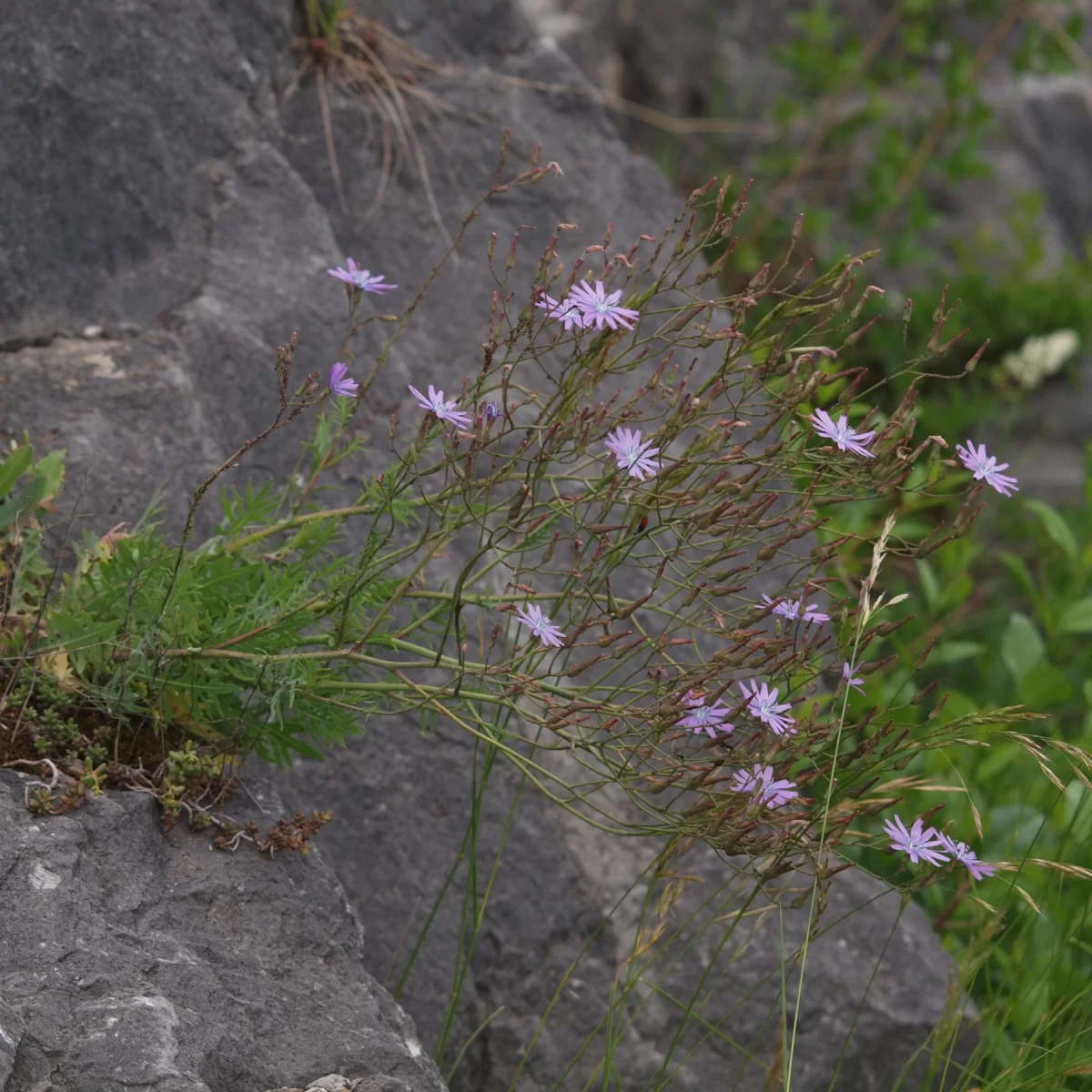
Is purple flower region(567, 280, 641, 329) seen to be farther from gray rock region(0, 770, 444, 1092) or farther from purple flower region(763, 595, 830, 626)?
gray rock region(0, 770, 444, 1092)

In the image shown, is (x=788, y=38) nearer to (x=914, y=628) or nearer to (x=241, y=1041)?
(x=914, y=628)

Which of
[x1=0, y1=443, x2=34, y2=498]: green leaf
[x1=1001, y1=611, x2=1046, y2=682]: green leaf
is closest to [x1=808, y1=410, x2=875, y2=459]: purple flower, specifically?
[x1=0, y1=443, x2=34, y2=498]: green leaf

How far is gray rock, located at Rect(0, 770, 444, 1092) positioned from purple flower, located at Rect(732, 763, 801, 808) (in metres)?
0.65

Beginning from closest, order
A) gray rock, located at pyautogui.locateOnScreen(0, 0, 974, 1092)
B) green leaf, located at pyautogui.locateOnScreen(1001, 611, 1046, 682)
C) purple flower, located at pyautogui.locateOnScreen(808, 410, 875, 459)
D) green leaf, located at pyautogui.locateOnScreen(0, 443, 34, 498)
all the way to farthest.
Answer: purple flower, located at pyautogui.locateOnScreen(808, 410, 875, 459) → green leaf, located at pyautogui.locateOnScreen(0, 443, 34, 498) → gray rock, located at pyautogui.locateOnScreen(0, 0, 974, 1092) → green leaf, located at pyautogui.locateOnScreen(1001, 611, 1046, 682)

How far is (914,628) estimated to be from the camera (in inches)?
169

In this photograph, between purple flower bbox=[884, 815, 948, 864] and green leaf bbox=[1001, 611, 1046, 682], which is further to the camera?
green leaf bbox=[1001, 611, 1046, 682]

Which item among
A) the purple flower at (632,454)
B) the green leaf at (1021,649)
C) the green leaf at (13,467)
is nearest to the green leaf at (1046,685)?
the green leaf at (1021,649)

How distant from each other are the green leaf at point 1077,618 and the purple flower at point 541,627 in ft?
7.02

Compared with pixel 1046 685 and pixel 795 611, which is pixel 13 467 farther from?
pixel 1046 685

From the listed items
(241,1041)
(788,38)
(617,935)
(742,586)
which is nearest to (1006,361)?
(788,38)

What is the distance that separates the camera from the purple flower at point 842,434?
Result: 1.77m

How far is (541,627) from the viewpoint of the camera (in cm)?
181

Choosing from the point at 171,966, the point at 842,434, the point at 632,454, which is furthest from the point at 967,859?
the point at 171,966

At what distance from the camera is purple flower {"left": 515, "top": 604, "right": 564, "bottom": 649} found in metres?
1.78
